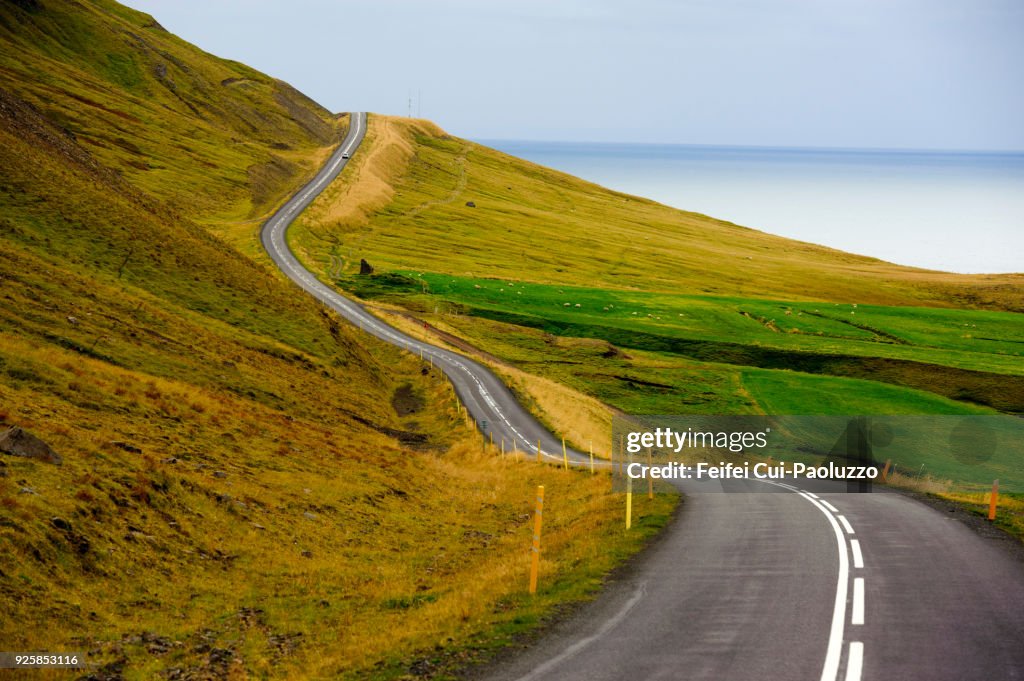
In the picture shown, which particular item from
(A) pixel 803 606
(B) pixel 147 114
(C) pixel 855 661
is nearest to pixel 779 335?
(A) pixel 803 606

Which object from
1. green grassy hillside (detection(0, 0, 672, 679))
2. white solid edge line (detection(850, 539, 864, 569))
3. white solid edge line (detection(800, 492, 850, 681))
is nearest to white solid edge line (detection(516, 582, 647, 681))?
green grassy hillside (detection(0, 0, 672, 679))

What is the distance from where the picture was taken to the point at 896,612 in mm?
14703

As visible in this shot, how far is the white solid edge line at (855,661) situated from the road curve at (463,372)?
1110 inches

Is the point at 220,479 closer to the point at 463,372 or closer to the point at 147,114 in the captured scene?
the point at 463,372

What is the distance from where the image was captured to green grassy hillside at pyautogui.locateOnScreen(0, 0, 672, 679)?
1550 centimetres

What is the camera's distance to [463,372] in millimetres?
61719

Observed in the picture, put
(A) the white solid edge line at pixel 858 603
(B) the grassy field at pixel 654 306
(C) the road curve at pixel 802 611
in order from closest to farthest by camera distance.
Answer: (C) the road curve at pixel 802 611
(A) the white solid edge line at pixel 858 603
(B) the grassy field at pixel 654 306

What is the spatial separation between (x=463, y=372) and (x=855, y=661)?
49.8 metres

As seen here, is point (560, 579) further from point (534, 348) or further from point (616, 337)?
point (616, 337)

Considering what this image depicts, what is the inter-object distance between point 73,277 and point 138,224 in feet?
46.8

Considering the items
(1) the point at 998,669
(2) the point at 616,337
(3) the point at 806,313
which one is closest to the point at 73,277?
(1) the point at 998,669

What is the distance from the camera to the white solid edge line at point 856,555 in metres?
17.6

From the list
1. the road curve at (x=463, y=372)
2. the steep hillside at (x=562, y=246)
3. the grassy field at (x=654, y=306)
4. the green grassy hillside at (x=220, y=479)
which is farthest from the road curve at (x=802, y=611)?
the steep hillside at (x=562, y=246)

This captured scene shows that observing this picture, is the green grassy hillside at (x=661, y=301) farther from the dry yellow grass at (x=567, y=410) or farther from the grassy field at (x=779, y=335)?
the dry yellow grass at (x=567, y=410)
